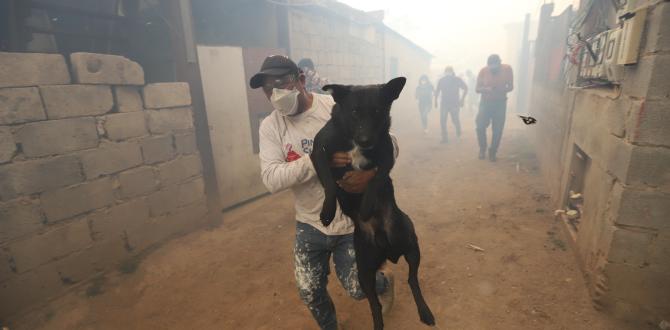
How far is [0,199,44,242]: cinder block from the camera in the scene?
3.40 m

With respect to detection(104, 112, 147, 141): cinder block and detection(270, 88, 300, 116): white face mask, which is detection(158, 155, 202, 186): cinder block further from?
detection(270, 88, 300, 116): white face mask

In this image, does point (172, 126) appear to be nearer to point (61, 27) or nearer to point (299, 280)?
point (61, 27)

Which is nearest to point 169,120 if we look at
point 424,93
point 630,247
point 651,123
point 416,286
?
point 416,286

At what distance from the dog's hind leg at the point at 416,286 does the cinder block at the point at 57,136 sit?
155 inches

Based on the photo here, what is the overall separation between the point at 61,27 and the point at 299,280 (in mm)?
4781

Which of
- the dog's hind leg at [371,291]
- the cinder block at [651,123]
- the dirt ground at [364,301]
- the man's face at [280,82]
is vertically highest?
the man's face at [280,82]

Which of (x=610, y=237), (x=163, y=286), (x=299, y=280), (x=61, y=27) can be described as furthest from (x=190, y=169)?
(x=610, y=237)

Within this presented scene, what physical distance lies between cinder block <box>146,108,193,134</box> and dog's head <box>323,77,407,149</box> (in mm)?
3773

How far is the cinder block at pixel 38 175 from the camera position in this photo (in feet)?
11.2

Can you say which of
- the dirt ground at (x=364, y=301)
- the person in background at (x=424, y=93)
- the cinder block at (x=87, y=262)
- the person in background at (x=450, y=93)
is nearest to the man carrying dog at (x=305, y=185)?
the dirt ground at (x=364, y=301)

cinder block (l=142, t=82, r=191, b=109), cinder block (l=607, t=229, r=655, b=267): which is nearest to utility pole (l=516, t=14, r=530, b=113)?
cinder block (l=607, t=229, r=655, b=267)

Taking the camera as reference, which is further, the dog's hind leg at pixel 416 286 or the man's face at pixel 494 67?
the man's face at pixel 494 67

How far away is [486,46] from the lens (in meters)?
56.6

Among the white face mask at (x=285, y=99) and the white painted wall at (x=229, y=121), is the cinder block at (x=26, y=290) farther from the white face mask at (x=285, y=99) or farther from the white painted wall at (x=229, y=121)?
the white face mask at (x=285, y=99)
